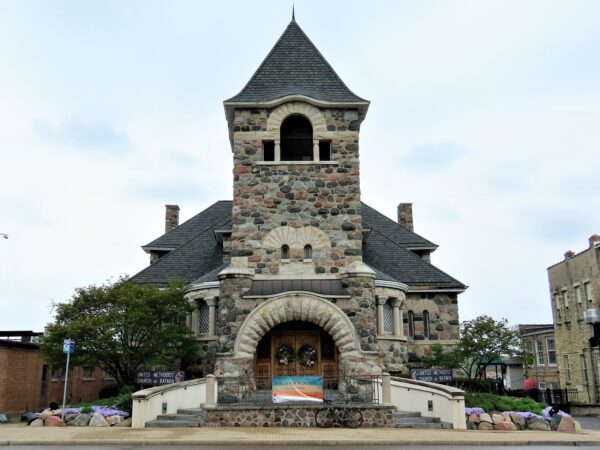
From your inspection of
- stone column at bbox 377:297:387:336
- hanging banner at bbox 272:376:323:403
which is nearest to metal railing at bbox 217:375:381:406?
hanging banner at bbox 272:376:323:403

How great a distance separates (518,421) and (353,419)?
17.0ft

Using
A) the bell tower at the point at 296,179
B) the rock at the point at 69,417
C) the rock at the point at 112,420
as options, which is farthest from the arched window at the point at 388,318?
the rock at the point at 69,417

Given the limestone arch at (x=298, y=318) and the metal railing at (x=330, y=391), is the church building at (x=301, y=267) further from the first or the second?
the metal railing at (x=330, y=391)

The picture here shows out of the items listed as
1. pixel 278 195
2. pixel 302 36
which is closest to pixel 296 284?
pixel 278 195

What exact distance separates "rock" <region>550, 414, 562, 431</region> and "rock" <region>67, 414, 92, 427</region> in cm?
1364

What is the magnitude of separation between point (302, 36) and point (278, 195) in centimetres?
845

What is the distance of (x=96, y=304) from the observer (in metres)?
21.6

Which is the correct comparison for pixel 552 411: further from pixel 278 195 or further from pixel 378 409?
pixel 278 195

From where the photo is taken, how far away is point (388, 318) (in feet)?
79.3

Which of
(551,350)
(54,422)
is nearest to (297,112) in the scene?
(54,422)

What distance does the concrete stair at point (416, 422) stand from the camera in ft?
55.9

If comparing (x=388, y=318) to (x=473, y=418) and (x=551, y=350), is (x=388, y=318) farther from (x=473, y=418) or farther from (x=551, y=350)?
(x=551, y=350)

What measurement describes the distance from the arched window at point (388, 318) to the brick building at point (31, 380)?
12814 mm

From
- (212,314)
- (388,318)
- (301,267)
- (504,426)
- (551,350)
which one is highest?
(301,267)
